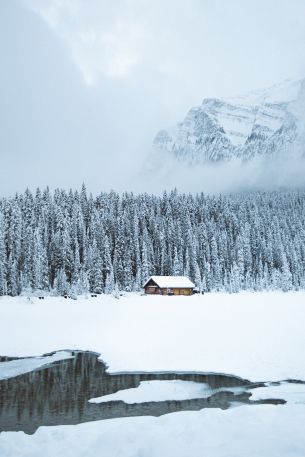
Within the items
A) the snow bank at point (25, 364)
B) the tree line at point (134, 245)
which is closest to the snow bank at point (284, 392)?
the snow bank at point (25, 364)

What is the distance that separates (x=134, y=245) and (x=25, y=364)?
86327 millimetres

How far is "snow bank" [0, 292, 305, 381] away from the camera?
27.8m

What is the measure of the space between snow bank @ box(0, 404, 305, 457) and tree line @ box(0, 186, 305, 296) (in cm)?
6310

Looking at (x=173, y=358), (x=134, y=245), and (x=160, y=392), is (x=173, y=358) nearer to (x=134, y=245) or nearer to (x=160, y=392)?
(x=160, y=392)

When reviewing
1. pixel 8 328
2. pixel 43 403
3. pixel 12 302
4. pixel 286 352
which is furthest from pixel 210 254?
pixel 43 403

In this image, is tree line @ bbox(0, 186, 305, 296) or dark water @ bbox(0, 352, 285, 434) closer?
dark water @ bbox(0, 352, 285, 434)

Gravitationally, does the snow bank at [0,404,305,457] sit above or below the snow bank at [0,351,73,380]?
below

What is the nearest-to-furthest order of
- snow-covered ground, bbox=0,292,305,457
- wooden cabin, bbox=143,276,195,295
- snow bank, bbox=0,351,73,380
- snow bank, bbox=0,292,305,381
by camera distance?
snow-covered ground, bbox=0,292,305,457 → snow bank, bbox=0,351,73,380 → snow bank, bbox=0,292,305,381 → wooden cabin, bbox=143,276,195,295

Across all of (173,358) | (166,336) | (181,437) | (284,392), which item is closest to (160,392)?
(284,392)

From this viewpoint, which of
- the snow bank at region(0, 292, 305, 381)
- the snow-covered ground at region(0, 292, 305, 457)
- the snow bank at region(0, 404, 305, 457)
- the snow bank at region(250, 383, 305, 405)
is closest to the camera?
the snow bank at region(0, 404, 305, 457)

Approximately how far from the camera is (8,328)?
4241 centimetres

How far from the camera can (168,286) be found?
3494 inches

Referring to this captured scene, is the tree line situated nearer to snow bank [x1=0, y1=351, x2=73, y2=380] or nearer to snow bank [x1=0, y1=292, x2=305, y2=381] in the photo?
snow bank [x1=0, y1=292, x2=305, y2=381]

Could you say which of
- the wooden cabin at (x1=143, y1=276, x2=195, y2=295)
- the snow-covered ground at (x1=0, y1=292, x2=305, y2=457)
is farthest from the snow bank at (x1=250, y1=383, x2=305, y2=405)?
the wooden cabin at (x1=143, y1=276, x2=195, y2=295)
